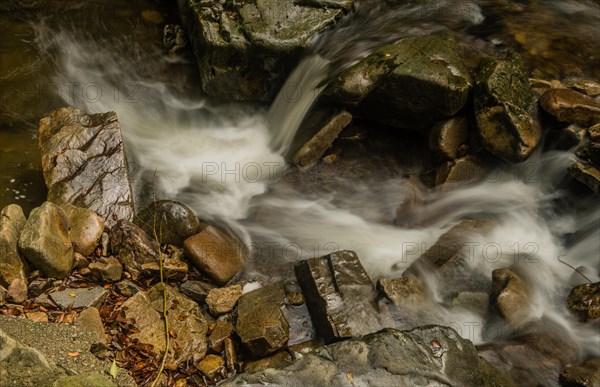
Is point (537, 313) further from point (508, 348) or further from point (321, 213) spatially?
point (321, 213)

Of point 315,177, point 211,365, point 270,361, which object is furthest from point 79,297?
point 315,177

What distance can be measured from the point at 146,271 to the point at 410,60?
4299 mm

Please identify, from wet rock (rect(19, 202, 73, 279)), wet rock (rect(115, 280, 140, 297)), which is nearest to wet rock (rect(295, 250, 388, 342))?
wet rock (rect(115, 280, 140, 297))

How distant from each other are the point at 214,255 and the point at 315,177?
2068 mm

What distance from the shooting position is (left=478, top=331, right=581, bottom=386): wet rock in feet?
16.0

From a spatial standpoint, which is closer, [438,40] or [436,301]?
[436,301]

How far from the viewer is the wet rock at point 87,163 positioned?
5895 millimetres

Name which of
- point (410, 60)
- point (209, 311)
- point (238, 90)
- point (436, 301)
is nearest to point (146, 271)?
point (209, 311)

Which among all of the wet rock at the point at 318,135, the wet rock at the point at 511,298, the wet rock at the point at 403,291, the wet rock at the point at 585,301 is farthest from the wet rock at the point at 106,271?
the wet rock at the point at 585,301

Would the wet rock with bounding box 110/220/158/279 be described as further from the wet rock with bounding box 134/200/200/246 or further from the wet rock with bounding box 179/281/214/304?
the wet rock with bounding box 179/281/214/304

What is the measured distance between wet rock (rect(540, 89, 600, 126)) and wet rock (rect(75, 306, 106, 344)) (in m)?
5.95

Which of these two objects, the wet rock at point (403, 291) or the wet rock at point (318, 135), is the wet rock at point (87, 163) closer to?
the wet rock at point (318, 135)

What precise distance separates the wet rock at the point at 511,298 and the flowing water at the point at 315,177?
0.18m

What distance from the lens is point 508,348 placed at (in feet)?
16.6
